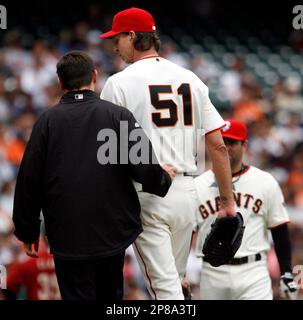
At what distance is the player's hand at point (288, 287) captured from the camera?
5023mm

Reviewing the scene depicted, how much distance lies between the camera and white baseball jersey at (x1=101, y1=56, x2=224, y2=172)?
4.04 meters

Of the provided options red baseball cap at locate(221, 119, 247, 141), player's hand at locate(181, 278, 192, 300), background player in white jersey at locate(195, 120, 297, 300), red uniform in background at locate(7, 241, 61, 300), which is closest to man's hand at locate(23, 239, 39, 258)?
player's hand at locate(181, 278, 192, 300)

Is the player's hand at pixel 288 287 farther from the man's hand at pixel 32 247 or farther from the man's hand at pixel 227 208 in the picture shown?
the man's hand at pixel 32 247

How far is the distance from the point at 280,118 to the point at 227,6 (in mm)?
4045

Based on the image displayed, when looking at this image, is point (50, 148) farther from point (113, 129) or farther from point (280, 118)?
point (280, 118)

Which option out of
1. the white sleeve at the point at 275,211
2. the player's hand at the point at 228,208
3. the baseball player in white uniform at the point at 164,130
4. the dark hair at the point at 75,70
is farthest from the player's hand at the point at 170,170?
the white sleeve at the point at 275,211

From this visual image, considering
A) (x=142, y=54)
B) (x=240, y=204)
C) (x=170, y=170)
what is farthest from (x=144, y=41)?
(x=240, y=204)

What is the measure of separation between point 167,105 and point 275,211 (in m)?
1.47

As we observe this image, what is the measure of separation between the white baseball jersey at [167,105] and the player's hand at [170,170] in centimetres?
3

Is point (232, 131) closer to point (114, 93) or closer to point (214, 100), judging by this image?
point (114, 93)

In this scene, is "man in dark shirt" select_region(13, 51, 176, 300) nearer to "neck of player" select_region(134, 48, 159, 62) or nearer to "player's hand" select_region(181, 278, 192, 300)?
"neck of player" select_region(134, 48, 159, 62)

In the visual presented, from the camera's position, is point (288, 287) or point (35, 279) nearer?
point (288, 287)

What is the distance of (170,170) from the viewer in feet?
13.1
